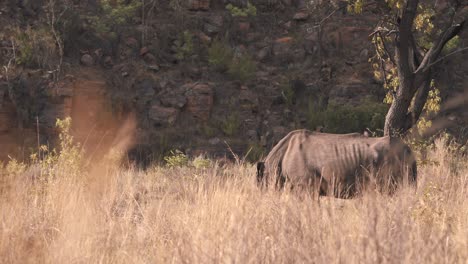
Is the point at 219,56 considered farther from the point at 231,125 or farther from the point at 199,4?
the point at 231,125

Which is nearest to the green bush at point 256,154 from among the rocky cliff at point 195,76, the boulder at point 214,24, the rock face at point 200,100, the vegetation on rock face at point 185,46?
the rocky cliff at point 195,76

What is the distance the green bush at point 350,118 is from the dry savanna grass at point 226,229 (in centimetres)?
1108

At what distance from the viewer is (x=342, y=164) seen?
6.55 m

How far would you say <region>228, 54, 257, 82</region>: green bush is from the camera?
19.7 m

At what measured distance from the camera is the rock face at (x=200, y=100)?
18.3m

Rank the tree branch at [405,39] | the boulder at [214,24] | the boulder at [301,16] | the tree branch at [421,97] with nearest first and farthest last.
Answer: the tree branch at [405,39]
the tree branch at [421,97]
the boulder at [214,24]
the boulder at [301,16]

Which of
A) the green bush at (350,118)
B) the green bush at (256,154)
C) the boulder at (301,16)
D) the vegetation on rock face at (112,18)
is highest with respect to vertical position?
the boulder at (301,16)

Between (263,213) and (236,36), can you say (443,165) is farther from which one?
(236,36)

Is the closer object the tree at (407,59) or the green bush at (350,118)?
the tree at (407,59)

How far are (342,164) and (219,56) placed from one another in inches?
551

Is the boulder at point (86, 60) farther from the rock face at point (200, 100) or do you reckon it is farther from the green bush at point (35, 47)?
the rock face at point (200, 100)

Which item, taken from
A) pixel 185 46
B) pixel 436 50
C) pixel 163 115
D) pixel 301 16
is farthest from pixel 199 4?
pixel 436 50

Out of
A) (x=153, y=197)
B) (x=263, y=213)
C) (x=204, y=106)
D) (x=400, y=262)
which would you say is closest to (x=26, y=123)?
(x=204, y=106)

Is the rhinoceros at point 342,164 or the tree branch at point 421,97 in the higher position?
the tree branch at point 421,97
